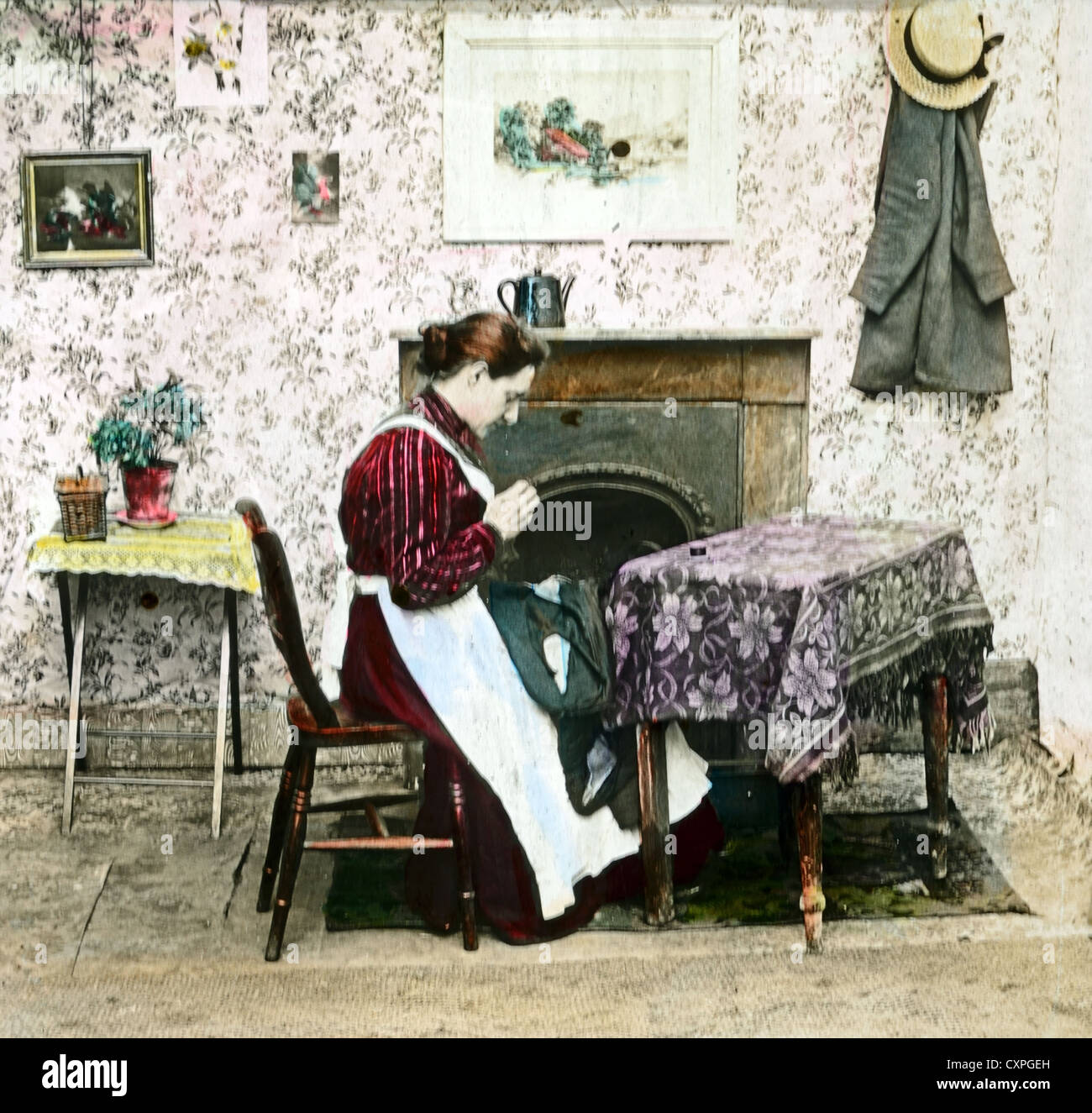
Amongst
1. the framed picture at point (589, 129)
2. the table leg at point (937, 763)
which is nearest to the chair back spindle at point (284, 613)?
the framed picture at point (589, 129)

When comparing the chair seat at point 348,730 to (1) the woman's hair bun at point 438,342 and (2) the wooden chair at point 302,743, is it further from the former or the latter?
(1) the woman's hair bun at point 438,342

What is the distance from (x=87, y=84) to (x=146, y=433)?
685mm

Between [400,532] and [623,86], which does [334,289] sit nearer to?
[400,532]

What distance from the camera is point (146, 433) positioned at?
9.22 ft

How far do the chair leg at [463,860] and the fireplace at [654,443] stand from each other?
17.2 inches

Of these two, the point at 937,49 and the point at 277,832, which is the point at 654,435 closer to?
the point at 937,49

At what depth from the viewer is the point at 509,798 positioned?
108 inches

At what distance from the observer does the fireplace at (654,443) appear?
112 inches

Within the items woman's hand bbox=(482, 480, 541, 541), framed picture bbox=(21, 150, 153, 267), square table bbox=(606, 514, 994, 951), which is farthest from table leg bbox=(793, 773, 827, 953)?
framed picture bbox=(21, 150, 153, 267)

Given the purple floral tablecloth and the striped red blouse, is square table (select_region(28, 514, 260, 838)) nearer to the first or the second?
the striped red blouse

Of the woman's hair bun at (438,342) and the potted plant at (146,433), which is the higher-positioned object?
the woman's hair bun at (438,342)

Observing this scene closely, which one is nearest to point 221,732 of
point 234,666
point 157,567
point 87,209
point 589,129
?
point 234,666

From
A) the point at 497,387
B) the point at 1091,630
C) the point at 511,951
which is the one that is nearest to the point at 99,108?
the point at 497,387

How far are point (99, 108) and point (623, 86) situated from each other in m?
1.02
